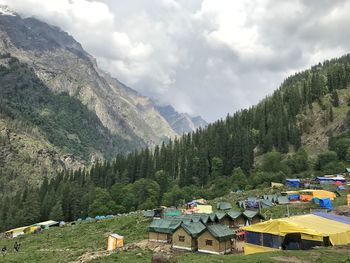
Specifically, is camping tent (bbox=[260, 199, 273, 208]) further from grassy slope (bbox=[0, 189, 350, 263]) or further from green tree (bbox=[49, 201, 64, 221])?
green tree (bbox=[49, 201, 64, 221])

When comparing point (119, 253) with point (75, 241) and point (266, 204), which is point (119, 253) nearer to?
point (75, 241)

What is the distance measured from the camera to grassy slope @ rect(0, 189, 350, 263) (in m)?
33.8

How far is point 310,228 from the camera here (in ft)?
129

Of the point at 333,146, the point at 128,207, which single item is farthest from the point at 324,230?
the point at 333,146

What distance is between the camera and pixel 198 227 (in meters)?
52.8

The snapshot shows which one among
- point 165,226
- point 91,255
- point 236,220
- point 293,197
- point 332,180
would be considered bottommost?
point 91,255

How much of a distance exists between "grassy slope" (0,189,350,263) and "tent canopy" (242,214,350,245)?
2203 mm

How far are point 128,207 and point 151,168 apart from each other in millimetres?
49651

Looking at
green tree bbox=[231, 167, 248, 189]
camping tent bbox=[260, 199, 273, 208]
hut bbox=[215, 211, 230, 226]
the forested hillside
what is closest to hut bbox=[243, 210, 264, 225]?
hut bbox=[215, 211, 230, 226]

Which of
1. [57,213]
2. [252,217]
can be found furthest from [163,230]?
[57,213]

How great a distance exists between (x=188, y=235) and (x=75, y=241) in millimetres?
33083

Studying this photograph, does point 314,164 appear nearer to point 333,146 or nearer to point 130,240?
point 333,146

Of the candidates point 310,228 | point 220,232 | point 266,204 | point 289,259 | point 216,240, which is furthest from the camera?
point 266,204

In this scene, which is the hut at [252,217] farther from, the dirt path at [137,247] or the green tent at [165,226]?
the dirt path at [137,247]
